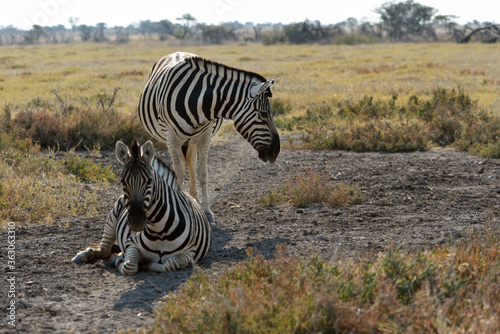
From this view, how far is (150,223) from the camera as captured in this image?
5574 millimetres

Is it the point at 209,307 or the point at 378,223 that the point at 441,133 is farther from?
the point at 209,307

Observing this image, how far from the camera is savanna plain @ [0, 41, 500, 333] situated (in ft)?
12.4

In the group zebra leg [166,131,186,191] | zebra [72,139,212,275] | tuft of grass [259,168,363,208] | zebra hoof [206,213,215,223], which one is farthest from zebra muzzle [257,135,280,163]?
zebra [72,139,212,275]

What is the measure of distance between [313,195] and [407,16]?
75.7m

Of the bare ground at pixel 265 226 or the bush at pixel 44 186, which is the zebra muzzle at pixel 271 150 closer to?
the bare ground at pixel 265 226

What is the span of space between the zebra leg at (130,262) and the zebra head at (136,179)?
2.13 feet

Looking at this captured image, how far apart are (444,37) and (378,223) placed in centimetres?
6671

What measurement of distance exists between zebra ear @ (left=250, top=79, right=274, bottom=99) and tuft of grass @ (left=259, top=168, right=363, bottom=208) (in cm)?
159

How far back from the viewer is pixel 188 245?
585 centimetres

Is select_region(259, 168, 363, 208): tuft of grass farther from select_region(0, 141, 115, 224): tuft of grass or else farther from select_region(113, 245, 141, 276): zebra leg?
select_region(113, 245, 141, 276): zebra leg

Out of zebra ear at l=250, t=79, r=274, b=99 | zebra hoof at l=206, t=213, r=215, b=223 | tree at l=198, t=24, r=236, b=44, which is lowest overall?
zebra hoof at l=206, t=213, r=215, b=223

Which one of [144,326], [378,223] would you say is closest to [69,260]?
A: [144,326]

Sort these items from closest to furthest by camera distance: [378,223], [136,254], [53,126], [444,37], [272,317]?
[272,317], [136,254], [378,223], [53,126], [444,37]

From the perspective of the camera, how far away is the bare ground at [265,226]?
4953 millimetres
